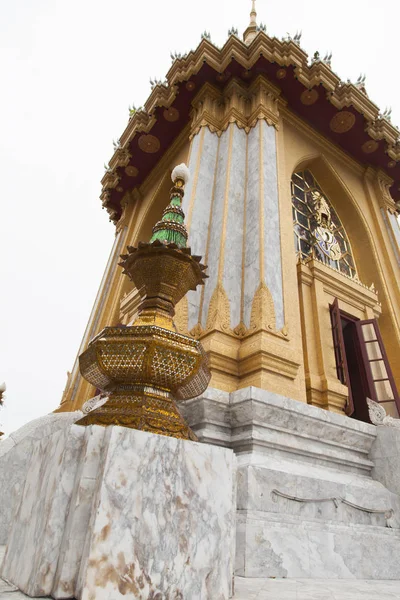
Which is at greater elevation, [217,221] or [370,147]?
[370,147]

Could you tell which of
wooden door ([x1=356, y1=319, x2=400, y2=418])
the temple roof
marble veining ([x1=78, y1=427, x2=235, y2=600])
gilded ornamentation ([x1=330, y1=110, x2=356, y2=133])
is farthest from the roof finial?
marble veining ([x1=78, y1=427, x2=235, y2=600])

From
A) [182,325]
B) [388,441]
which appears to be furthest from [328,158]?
[388,441]

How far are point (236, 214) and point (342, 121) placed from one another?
444 cm

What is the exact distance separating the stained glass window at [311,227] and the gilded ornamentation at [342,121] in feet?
3.42

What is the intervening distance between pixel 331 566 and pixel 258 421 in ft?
3.27

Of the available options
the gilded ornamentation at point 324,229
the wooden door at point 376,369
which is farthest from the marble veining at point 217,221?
the wooden door at point 376,369

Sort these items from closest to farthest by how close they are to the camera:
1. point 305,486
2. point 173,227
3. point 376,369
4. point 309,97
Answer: point 173,227
point 305,486
point 376,369
point 309,97

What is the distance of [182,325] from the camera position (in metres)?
4.64

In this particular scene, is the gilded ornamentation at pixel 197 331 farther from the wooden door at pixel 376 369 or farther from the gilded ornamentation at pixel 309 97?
the gilded ornamentation at pixel 309 97

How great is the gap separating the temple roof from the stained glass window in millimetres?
1232

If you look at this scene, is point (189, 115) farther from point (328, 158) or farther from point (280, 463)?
point (280, 463)

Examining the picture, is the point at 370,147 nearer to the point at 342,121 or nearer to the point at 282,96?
the point at 342,121

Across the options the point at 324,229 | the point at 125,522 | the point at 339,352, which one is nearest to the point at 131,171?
the point at 324,229

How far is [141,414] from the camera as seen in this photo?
5.08 ft
